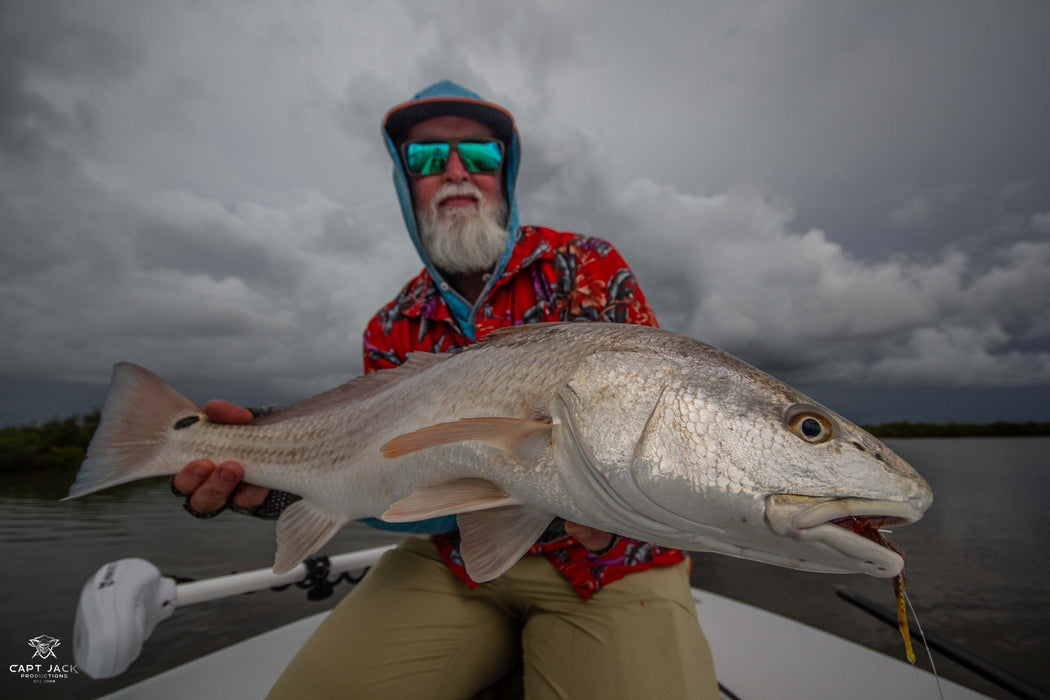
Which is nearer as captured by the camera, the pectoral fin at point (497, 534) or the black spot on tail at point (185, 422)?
the pectoral fin at point (497, 534)

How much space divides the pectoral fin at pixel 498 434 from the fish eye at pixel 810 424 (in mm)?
695

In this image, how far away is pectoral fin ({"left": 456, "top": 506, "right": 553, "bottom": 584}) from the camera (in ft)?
5.07

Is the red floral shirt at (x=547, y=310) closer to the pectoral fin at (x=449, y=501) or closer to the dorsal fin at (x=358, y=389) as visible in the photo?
the dorsal fin at (x=358, y=389)

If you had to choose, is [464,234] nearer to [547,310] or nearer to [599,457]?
[547,310]

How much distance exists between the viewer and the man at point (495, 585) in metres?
2.20

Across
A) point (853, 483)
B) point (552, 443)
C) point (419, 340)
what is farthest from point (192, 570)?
point (853, 483)

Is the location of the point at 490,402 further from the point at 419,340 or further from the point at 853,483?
the point at 419,340

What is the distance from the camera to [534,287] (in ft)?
10.1

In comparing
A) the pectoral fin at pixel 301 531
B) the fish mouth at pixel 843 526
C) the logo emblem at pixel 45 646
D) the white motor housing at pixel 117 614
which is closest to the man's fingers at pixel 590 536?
the fish mouth at pixel 843 526

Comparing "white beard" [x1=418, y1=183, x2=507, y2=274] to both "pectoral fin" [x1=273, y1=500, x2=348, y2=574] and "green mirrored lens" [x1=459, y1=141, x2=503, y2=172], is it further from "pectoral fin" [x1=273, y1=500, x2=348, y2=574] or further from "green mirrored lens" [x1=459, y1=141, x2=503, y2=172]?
"pectoral fin" [x1=273, y1=500, x2=348, y2=574]

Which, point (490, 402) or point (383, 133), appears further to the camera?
point (383, 133)

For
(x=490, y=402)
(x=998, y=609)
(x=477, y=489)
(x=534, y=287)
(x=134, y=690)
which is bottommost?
(x=998, y=609)

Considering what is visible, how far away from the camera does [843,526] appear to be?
1.16m

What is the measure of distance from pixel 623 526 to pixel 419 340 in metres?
2.16
